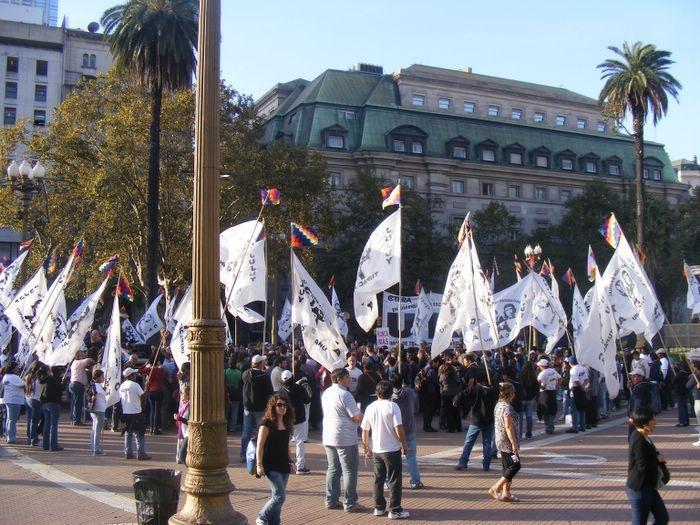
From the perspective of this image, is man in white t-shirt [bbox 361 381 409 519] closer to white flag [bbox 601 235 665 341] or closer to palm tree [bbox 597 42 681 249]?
white flag [bbox 601 235 665 341]

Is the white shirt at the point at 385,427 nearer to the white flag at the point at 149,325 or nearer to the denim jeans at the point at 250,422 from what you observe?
the denim jeans at the point at 250,422

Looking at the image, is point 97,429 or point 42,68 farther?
point 42,68

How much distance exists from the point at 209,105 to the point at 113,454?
8.89 meters

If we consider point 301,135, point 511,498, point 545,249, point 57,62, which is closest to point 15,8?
point 57,62

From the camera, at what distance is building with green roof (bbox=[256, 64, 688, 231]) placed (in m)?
59.9

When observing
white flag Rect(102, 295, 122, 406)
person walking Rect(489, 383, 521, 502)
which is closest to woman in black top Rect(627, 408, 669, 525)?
person walking Rect(489, 383, 521, 502)

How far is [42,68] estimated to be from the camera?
69.8m

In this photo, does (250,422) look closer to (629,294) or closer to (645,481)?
(645,481)

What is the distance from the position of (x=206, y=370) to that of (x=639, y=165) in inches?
1230

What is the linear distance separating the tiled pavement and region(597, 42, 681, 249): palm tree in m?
23.1

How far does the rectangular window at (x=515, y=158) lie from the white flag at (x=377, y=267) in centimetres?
5261

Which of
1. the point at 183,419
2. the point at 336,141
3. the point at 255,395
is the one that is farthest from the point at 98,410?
the point at 336,141

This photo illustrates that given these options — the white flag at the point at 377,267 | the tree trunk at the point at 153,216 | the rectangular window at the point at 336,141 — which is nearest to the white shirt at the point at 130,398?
the white flag at the point at 377,267

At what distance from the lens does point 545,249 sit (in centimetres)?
5678
